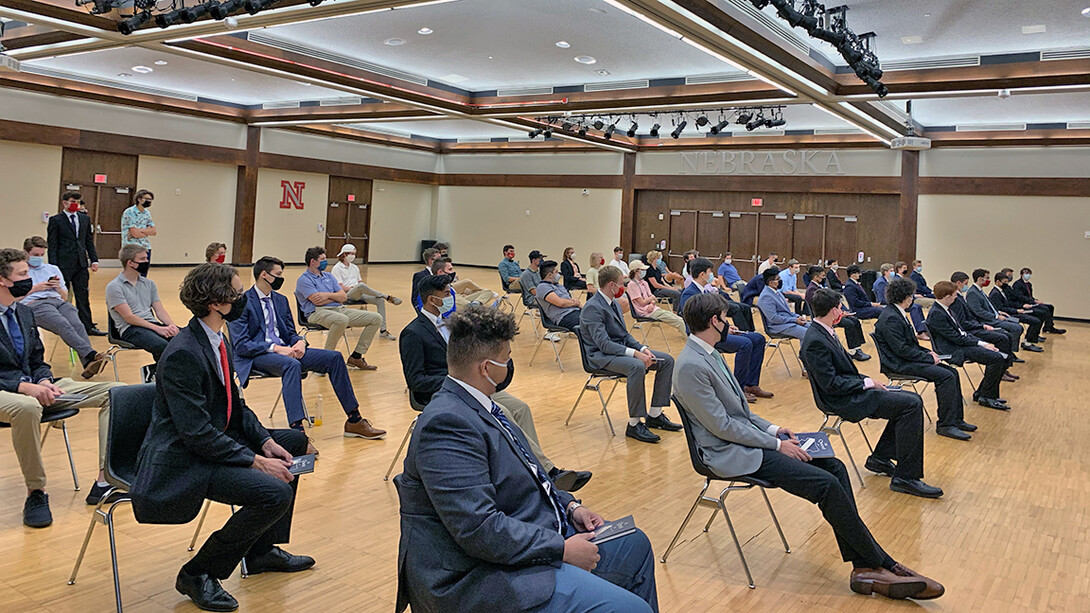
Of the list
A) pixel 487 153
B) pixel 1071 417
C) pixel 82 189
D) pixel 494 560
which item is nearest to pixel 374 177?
pixel 487 153

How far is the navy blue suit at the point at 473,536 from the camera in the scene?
2.12 meters

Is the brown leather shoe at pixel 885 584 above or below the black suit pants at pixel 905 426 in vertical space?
below

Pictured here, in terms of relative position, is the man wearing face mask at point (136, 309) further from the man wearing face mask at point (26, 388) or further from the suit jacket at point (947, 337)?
the suit jacket at point (947, 337)

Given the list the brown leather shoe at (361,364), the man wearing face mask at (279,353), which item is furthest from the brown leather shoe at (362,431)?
the brown leather shoe at (361,364)

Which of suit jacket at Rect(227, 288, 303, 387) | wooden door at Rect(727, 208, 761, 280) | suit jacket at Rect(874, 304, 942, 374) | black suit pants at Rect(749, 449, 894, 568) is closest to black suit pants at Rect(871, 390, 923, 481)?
suit jacket at Rect(874, 304, 942, 374)

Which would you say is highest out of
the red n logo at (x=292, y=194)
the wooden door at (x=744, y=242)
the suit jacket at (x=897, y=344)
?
the red n logo at (x=292, y=194)

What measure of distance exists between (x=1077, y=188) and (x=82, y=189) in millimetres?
20920

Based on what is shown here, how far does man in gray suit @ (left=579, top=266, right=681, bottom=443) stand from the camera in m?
6.16

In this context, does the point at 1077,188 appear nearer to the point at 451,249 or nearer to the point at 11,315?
the point at 451,249

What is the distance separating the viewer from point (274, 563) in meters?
3.53

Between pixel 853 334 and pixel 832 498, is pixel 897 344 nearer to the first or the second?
pixel 832 498

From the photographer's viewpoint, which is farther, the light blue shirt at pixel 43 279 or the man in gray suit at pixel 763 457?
the light blue shirt at pixel 43 279

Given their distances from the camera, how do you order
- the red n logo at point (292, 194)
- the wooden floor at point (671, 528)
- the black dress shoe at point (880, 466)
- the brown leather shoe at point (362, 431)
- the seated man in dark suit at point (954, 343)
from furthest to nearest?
the red n logo at point (292, 194), the seated man in dark suit at point (954, 343), the brown leather shoe at point (362, 431), the black dress shoe at point (880, 466), the wooden floor at point (671, 528)

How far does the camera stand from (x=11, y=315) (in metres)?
4.08
